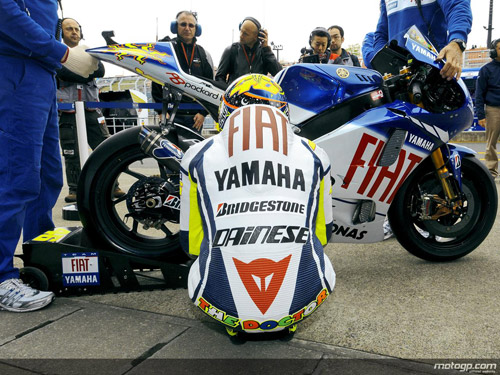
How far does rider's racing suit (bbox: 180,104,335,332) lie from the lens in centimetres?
162

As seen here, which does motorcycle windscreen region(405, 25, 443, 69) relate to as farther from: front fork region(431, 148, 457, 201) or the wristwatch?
front fork region(431, 148, 457, 201)

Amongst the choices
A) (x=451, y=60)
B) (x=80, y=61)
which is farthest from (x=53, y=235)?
(x=451, y=60)

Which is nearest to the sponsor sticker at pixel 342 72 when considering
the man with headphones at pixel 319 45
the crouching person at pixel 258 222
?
the crouching person at pixel 258 222

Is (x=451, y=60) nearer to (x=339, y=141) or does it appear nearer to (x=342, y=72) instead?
(x=342, y=72)

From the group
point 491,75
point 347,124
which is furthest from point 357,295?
point 491,75

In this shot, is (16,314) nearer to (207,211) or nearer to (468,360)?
(207,211)

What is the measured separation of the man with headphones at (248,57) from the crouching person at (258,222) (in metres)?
3.16

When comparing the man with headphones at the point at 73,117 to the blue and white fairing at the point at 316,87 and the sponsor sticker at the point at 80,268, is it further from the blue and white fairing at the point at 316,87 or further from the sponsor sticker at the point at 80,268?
the blue and white fairing at the point at 316,87

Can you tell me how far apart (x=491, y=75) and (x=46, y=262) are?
6849mm

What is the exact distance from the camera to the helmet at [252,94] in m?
2.12

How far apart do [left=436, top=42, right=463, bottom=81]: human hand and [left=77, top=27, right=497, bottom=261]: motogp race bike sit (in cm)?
9

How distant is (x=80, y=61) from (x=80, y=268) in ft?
4.18

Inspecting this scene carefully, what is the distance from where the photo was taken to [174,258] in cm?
283

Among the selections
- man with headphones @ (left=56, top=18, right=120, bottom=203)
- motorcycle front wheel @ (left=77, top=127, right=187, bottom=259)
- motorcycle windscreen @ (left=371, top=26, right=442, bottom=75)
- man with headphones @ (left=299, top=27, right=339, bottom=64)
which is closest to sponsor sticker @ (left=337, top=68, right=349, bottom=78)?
motorcycle windscreen @ (left=371, top=26, right=442, bottom=75)
